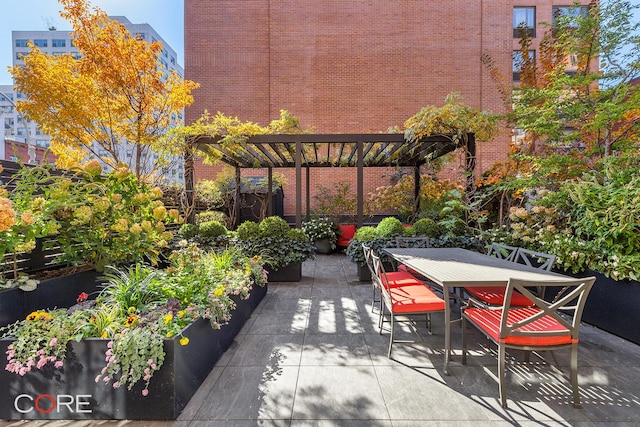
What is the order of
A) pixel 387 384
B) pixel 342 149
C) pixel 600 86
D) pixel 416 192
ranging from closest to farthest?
pixel 387 384
pixel 600 86
pixel 342 149
pixel 416 192

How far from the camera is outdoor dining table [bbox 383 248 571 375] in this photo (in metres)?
2.13

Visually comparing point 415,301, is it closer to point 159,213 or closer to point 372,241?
point 372,241

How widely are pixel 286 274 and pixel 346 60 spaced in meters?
8.83

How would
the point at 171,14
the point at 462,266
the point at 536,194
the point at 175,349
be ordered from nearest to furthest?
the point at 175,349, the point at 462,266, the point at 536,194, the point at 171,14

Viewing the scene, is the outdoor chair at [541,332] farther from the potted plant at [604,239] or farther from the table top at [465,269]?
the potted plant at [604,239]

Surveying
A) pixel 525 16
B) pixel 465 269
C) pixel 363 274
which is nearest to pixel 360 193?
pixel 363 274

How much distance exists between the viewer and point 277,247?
4777mm

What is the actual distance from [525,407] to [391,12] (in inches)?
478

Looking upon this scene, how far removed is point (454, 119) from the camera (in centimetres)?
492

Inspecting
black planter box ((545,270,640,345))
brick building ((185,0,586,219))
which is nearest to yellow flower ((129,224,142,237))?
black planter box ((545,270,640,345))

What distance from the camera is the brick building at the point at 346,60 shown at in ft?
33.3

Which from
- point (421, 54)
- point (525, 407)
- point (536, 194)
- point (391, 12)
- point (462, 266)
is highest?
point (391, 12)

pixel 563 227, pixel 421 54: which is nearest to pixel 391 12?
pixel 421 54

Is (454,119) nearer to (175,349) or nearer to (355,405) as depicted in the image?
(355,405)
